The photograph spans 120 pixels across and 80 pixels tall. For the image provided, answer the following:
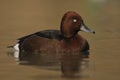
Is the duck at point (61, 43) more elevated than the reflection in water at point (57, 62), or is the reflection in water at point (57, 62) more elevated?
the duck at point (61, 43)

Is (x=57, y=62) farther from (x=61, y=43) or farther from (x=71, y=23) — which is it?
(x=71, y=23)

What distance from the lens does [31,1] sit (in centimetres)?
2770

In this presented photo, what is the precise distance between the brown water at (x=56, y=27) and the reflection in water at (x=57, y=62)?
13 cm

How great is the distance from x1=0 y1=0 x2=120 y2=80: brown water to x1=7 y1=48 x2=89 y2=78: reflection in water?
5.1 inches

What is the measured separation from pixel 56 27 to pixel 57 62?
20.8 ft

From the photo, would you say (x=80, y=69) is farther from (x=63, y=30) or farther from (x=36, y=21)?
(x=36, y=21)

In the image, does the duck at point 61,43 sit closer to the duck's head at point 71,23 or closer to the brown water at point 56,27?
the duck's head at point 71,23

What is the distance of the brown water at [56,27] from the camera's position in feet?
38.8

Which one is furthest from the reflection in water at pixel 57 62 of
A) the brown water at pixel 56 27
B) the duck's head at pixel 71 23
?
the duck's head at pixel 71 23

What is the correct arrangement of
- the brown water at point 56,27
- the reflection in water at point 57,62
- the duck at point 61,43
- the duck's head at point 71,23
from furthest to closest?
the duck's head at point 71,23
the duck at point 61,43
the reflection in water at point 57,62
the brown water at point 56,27

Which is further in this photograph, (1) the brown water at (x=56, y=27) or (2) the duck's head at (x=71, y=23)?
(2) the duck's head at (x=71, y=23)

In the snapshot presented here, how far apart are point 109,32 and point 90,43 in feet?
6.88

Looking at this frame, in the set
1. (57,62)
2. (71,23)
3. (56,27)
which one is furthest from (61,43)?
(56,27)

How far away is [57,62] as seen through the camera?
13.0 meters
